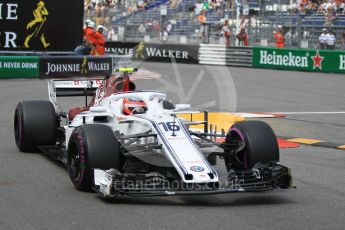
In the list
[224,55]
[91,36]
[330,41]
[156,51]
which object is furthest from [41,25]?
[330,41]

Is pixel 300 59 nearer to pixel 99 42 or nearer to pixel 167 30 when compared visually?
pixel 99 42

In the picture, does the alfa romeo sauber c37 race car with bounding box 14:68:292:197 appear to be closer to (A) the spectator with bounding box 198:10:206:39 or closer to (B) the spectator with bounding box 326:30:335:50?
(B) the spectator with bounding box 326:30:335:50

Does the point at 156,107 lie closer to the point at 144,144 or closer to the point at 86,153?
the point at 144,144

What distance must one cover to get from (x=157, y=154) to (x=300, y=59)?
22.4 m

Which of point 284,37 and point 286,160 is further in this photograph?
point 284,37

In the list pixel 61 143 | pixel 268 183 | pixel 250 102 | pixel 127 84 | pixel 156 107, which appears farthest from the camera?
pixel 250 102

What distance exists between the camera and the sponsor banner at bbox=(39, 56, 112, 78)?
78.2 ft

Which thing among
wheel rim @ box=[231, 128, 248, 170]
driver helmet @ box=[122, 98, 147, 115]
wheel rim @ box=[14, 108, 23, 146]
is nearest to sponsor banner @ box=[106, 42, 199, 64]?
wheel rim @ box=[14, 108, 23, 146]

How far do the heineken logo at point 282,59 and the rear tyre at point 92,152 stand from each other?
22.5 metres

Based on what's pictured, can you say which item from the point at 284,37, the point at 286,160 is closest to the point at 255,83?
the point at 284,37

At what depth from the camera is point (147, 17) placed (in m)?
39.6

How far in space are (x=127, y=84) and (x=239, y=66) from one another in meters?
23.0

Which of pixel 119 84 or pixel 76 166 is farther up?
pixel 119 84

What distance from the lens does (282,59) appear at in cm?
3019
